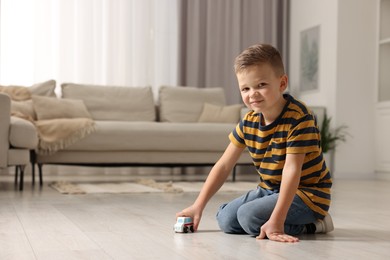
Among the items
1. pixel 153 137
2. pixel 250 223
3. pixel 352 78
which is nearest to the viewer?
pixel 250 223

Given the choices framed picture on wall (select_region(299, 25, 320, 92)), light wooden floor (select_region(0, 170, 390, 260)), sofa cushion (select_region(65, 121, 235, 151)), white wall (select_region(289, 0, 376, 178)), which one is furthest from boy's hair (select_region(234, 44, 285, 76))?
framed picture on wall (select_region(299, 25, 320, 92))

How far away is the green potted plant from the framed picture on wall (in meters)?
0.49

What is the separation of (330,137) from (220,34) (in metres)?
1.60

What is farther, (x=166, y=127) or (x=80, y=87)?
(x=80, y=87)

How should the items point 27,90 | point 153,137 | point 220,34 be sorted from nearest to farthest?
point 153,137, point 27,90, point 220,34

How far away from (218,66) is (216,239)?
4919mm

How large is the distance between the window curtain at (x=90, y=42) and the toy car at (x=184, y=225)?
14.6 feet

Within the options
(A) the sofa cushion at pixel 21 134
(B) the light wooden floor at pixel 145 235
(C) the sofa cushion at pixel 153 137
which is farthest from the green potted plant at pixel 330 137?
(A) the sofa cushion at pixel 21 134

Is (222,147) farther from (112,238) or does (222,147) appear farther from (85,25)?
(112,238)

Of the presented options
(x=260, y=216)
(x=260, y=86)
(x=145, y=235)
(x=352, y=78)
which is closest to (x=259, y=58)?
(x=260, y=86)

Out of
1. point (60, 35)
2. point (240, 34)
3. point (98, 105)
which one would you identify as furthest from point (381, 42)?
point (60, 35)

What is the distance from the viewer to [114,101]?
575 centimetres

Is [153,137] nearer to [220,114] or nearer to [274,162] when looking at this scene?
[220,114]

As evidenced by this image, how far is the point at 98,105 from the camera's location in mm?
5699
